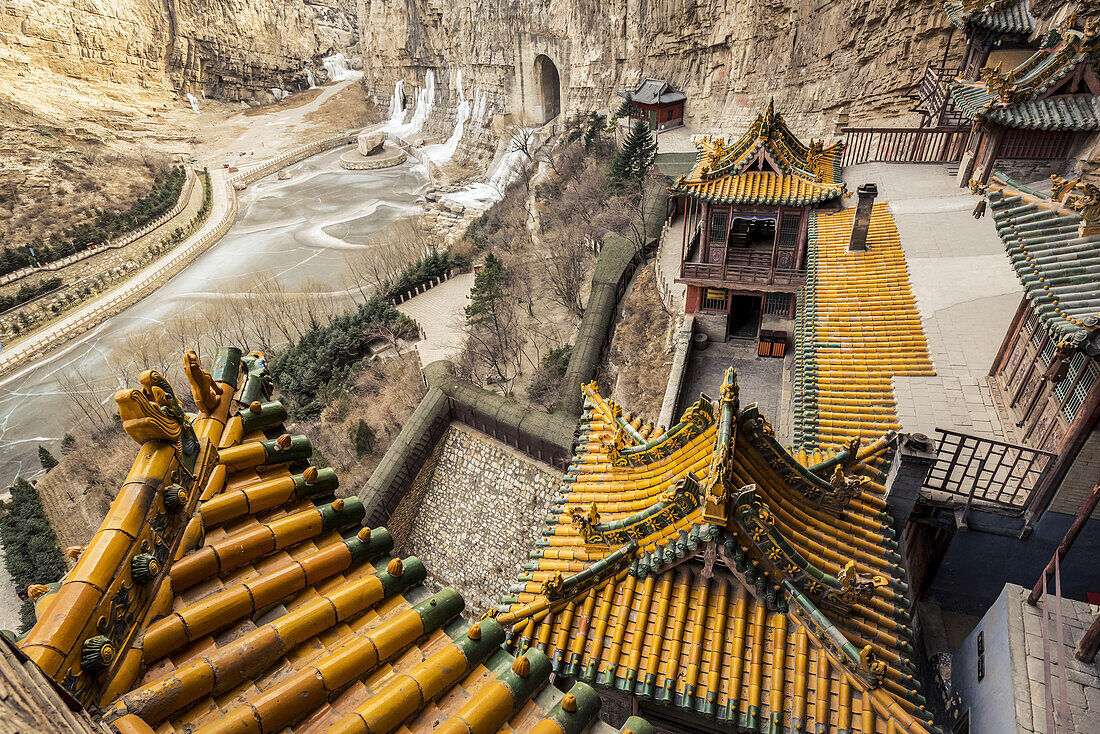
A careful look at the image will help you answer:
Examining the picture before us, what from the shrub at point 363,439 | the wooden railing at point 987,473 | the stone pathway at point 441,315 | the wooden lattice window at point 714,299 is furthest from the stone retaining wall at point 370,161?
the wooden railing at point 987,473

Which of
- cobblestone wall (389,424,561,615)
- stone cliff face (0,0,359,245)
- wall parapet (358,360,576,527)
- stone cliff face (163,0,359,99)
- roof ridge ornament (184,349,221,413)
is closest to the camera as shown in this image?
roof ridge ornament (184,349,221,413)

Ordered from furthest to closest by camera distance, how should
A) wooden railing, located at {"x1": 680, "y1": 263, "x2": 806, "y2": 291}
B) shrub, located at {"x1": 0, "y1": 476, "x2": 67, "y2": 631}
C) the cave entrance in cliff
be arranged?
1. the cave entrance in cliff
2. shrub, located at {"x1": 0, "y1": 476, "x2": 67, "y2": 631}
3. wooden railing, located at {"x1": 680, "y1": 263, "x2": 806, "y2": 291}

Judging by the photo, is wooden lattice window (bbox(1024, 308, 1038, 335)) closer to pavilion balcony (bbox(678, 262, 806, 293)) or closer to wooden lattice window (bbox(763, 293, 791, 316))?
pavilion balcony (bbox(678, 262, 806, 293))

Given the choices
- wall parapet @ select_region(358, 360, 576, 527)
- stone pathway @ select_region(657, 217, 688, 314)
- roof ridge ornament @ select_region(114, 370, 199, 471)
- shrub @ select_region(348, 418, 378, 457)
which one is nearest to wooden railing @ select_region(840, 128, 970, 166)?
stone pathway @ select_region(657, 217, 688, 314)

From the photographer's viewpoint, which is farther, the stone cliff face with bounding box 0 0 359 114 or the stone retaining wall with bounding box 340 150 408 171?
the stone retaining wall with bounding box 340 150 408 171

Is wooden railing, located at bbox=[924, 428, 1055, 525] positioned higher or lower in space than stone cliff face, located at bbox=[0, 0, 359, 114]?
lower

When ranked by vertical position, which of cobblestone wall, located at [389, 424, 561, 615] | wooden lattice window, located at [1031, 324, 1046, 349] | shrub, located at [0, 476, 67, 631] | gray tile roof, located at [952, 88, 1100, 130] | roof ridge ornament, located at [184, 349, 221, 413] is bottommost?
shrub, located at [0, 476, 67, 631]

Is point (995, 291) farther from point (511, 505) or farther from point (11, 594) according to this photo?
point (11, 594)

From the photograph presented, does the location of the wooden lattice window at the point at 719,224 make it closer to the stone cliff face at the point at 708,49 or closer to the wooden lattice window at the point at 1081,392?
the wooden lattice window at the point at 1081,392
